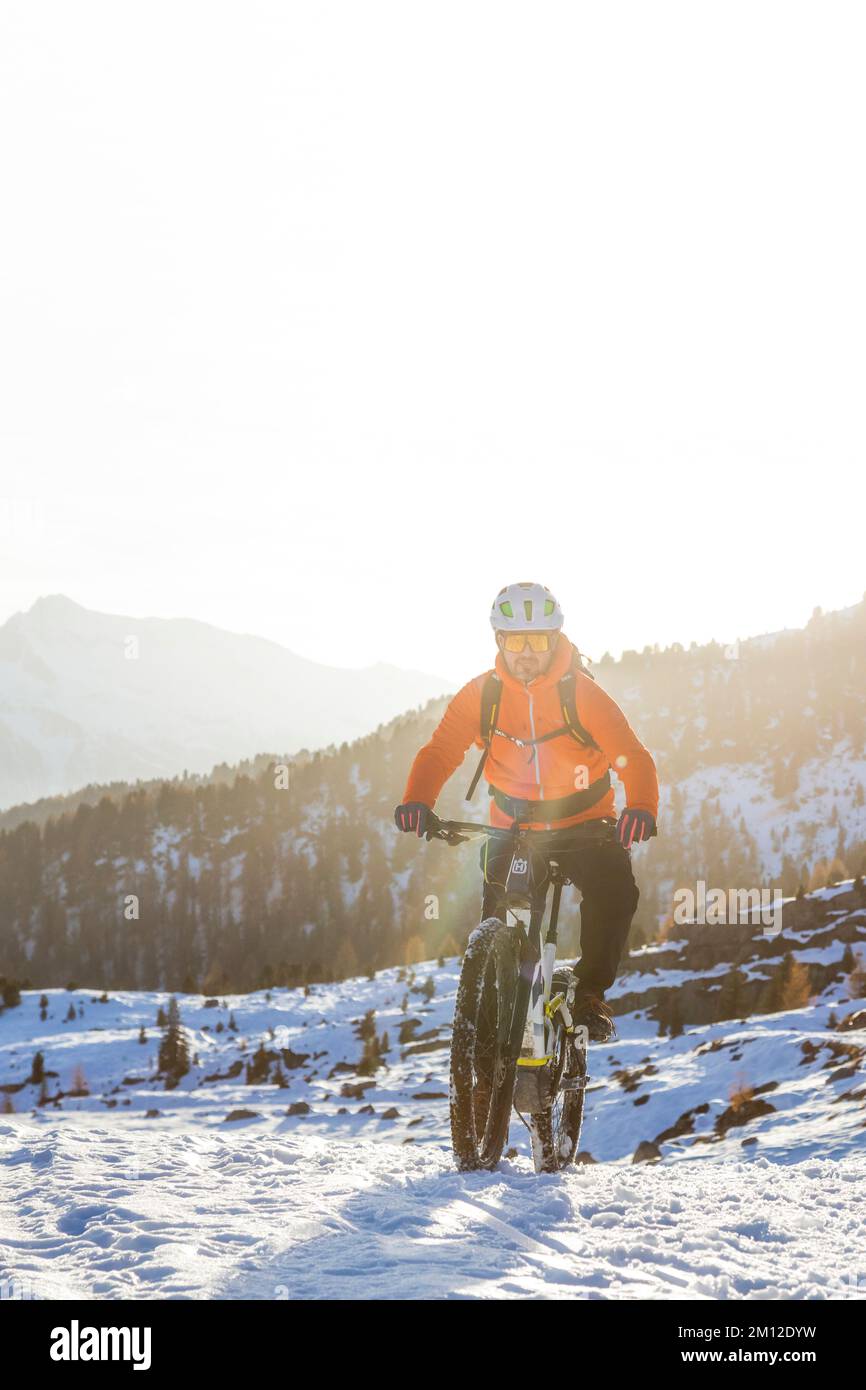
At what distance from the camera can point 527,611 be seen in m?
8.10

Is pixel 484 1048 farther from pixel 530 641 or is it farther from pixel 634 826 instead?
pixel 530 641

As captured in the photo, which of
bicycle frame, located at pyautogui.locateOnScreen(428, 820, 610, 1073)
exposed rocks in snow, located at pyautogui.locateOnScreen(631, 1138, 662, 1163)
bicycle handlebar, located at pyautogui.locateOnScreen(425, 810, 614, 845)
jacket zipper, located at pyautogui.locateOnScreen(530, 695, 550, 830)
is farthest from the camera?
exposed rocks in snow, located at pyautogui.locateOnScreen(631, 1138, 662, 1163)

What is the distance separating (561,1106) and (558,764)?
3233 millimetres

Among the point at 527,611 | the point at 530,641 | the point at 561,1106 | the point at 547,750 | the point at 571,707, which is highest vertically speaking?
the point at 527,611

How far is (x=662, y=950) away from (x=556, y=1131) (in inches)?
3150

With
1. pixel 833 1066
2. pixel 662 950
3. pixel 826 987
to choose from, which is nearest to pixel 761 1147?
pixel 833 1066

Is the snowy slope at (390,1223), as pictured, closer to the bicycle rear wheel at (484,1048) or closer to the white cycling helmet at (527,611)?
the bicycle rear wheel at (484,1048)

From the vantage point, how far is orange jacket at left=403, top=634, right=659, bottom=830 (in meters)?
8.12

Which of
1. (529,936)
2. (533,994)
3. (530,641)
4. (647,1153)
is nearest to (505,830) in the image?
(529,936)

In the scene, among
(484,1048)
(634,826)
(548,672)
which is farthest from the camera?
(548,672)

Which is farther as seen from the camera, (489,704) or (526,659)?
(489,704)

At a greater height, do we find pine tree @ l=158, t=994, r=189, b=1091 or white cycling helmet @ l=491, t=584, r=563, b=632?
white cycling helmet @ l=491, t=584, r=563, b=632

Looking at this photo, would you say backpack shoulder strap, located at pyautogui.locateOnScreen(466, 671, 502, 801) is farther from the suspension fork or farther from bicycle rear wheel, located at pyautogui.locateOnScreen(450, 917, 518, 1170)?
bicycle rear wheel, located at pyautogui.locateOnScreen(450, 917, 518, 1170)

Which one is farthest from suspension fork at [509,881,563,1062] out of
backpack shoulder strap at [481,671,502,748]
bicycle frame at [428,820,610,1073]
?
backpack shoulder strap at [481,671,502,748]
